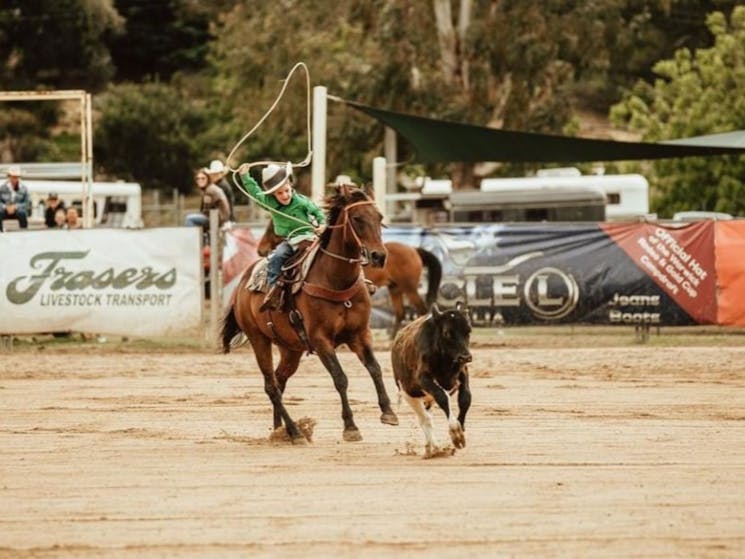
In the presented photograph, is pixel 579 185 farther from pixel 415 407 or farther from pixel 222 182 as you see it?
pixel 415 407

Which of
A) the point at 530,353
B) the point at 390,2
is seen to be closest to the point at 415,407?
the point at 530,353

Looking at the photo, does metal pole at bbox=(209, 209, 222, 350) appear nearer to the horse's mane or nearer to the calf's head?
the horse's mane

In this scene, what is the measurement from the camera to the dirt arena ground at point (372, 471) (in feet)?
29.8

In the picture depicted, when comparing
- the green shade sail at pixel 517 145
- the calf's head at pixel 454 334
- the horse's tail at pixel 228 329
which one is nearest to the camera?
the calf's head at pixel 454 334

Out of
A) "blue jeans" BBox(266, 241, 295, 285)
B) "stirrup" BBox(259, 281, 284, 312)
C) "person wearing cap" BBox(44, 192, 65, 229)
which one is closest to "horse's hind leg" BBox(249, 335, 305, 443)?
"stirrup" BBox(259, 281, 284, 312)

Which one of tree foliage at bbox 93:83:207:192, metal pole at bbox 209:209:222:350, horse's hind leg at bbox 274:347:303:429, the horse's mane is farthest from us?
tree foliage at bbox 93:83:207:192

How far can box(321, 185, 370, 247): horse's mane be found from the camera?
13805mm

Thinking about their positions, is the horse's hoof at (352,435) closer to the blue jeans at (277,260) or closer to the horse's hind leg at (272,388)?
the horse's hind leg at (272,388)

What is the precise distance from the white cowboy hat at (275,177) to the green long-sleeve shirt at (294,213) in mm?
139

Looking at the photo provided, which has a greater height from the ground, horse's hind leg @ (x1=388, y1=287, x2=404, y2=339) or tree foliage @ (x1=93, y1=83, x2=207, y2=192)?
tree foliage @ (x1=93, y1=83, x2=207, y2=192)

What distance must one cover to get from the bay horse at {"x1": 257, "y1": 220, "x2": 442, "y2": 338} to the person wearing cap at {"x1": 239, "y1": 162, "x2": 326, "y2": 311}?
945 cm

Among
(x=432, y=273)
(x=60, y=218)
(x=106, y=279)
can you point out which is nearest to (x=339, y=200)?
(x=432, y=273)

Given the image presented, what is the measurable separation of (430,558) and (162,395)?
10548 mm

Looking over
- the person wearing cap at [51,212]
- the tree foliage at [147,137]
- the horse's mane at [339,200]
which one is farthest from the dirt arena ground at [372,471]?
the tree foliage at [147,137]
